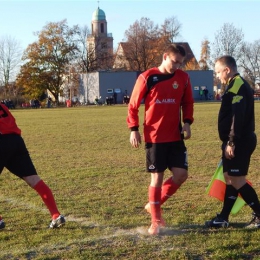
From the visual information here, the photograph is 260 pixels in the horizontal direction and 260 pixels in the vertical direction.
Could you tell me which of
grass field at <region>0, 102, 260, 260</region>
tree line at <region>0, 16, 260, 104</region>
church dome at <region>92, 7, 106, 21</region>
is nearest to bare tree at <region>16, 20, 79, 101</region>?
tree line at <region>0, 16, 260, 104</region>

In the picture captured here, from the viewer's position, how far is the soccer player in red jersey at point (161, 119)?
200 inches

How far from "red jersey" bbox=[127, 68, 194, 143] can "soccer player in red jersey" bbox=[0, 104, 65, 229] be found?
3.95 ft

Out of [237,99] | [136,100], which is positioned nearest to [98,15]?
[136,100]

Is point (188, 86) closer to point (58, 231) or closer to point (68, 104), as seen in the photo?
point (58, 231)

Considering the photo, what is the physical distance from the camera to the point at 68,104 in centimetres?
6222

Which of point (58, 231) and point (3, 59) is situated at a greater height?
point (3, 59)

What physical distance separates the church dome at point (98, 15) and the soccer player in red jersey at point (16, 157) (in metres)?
105

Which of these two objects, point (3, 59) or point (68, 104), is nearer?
point (68, 104)

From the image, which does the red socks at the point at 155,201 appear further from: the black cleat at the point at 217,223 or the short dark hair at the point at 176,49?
the short dark hair at the point at 176,49

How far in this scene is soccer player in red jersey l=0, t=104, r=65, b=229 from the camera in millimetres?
5195

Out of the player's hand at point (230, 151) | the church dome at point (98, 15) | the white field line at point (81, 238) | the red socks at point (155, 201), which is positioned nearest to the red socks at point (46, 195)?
the white field line at point (81, 238)

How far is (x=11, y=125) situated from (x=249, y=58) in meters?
72.1

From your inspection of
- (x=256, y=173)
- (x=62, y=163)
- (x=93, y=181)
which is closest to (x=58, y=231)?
(x=93, y=181)

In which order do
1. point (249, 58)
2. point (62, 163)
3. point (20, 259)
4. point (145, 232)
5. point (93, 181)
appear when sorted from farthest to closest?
point (249, 58) < point (62, 163) < point (93, 181) < point (145, 232) < point (20, 259)
